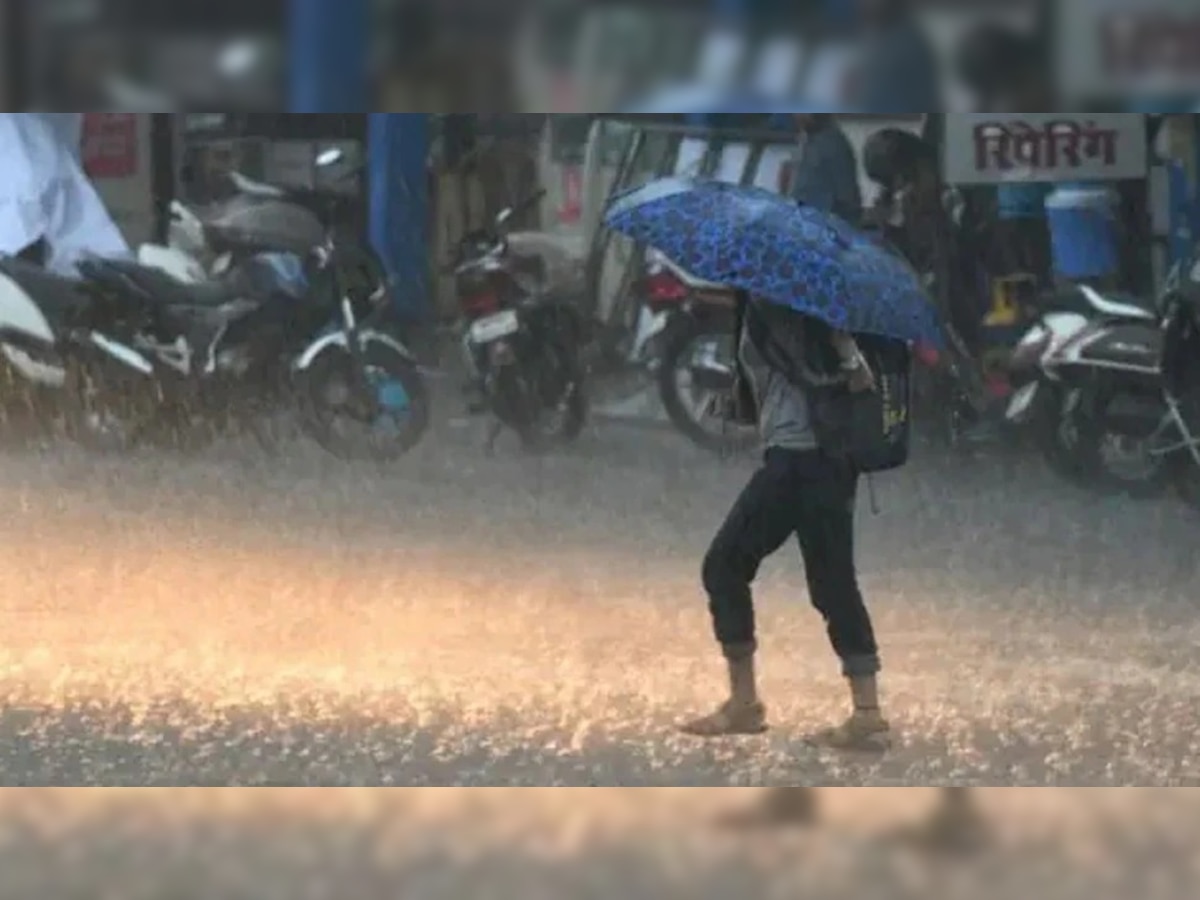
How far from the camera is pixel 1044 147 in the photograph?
5090mm

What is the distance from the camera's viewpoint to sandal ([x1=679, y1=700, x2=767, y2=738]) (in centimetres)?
523

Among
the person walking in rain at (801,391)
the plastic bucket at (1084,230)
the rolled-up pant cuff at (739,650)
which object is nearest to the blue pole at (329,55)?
the person walking in rain at (801,391)

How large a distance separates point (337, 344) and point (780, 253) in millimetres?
1205

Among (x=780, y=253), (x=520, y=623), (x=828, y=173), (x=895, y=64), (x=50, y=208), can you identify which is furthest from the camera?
(x=520, y=623)

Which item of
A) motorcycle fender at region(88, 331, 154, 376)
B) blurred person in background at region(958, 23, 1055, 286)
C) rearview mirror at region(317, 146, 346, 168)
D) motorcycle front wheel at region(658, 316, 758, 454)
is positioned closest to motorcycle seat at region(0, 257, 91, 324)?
motorcycle fender at region(88, 331, 154, 376)

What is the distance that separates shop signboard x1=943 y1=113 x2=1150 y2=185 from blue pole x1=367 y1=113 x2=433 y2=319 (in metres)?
1.30

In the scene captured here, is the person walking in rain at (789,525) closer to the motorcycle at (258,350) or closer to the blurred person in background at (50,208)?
the motorcycle at (258,350)

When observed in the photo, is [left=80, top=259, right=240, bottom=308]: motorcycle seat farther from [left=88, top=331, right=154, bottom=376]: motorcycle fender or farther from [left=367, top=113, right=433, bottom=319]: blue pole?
[left=367, top=113, right=433, bottom=319]: blue pole

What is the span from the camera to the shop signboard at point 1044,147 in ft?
16.5

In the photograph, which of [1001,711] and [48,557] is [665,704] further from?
[48,557]

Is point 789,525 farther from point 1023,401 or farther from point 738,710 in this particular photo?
point 1023,401

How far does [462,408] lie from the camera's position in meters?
5.26

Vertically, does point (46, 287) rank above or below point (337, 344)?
above

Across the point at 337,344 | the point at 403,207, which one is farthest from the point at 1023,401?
the point at 337,344
